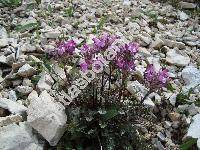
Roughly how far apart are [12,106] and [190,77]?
2.00 m

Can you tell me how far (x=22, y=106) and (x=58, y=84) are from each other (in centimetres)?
44

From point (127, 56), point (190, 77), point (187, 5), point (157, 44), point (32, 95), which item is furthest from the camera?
point (187, 5)

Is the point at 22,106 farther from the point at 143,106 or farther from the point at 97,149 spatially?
the point at 143,106

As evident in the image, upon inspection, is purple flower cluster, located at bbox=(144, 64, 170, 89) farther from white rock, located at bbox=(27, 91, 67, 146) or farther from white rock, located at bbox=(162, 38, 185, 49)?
white rock, located at bbox=(162, 38, 185, 49)

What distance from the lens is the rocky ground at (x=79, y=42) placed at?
3.65 metres

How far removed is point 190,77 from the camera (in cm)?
462

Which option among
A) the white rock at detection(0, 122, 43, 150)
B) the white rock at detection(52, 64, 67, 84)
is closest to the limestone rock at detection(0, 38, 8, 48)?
the white rock at detection(52, 64, 67, 84)

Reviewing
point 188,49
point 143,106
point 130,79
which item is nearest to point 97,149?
point 143,106

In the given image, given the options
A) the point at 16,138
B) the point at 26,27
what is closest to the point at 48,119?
the point at 16,138

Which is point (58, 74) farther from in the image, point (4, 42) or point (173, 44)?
point (173, 44)

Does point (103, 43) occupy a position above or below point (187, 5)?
above

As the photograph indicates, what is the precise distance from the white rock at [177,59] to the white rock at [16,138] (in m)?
2.02

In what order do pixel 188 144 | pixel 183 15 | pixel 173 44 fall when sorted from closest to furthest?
pixel 188 144 < pixel 173 44 < pixel 183 15

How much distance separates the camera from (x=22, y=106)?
385 cm
